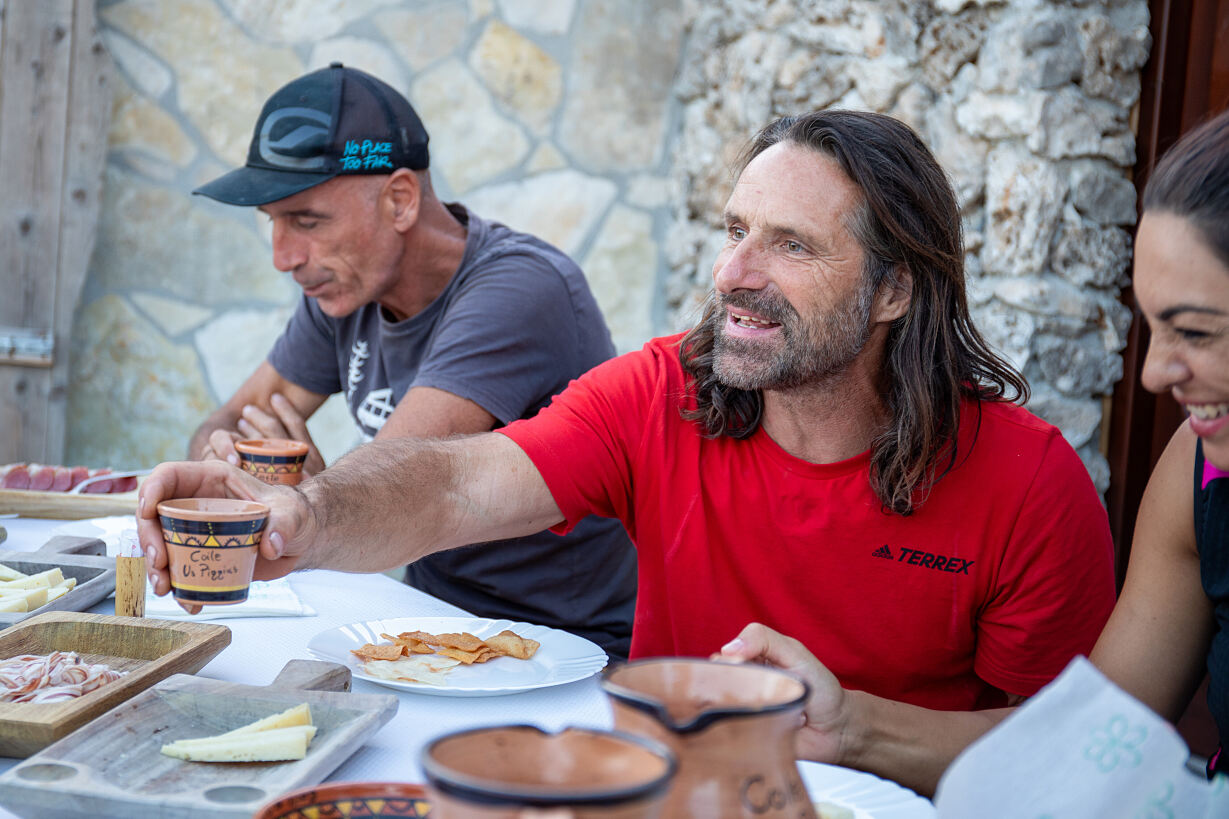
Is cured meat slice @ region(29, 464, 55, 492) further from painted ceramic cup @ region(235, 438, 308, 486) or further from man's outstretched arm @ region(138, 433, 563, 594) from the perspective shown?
man's outstretched arm @ region(138, 433, 563, 594)

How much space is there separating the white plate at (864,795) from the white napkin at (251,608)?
93 centimetres

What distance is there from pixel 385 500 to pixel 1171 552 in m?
1.13

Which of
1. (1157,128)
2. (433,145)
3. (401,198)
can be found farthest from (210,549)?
(433,145)

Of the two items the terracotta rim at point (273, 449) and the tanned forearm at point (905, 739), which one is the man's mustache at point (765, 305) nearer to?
the tanned forearm at point (905, 739)

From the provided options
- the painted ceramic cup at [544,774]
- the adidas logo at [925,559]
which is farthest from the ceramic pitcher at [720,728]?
the adidas logo at [925,559]

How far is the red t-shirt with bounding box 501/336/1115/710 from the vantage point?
66.0 inches

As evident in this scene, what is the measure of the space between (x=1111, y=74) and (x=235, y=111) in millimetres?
3164

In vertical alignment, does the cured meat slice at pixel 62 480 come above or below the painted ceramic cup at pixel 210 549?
below

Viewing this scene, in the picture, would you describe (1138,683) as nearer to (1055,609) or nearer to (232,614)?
(1055,609)

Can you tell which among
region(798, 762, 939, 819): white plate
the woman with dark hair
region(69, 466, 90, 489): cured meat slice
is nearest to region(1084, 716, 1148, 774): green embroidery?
region(798, 762, 939, 819): white plate

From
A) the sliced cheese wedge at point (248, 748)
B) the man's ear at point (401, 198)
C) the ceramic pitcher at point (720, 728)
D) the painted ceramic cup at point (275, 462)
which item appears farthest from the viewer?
the man's ear at point (401, 198)

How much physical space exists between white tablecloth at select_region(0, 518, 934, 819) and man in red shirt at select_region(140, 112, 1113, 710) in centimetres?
15

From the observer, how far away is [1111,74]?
2932mm

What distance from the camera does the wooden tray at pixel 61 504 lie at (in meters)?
2.38
